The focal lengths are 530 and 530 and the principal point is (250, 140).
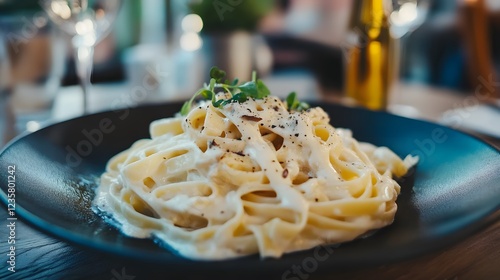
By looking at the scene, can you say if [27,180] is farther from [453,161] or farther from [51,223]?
[453,161]

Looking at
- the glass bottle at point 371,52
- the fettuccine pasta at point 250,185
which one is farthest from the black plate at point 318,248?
the glass bottle at point 371,52

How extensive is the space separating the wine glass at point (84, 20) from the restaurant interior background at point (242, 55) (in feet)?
0.51

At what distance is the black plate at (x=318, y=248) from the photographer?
0.84 m

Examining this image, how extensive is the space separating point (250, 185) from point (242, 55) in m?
1.76

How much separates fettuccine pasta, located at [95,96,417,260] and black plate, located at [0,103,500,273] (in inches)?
1.6

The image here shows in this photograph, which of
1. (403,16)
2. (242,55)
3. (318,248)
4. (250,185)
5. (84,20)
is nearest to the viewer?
(318,248)

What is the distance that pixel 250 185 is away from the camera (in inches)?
45.3

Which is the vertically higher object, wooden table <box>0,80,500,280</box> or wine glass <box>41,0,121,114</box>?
wine glass <box>41,0,121,114</box>

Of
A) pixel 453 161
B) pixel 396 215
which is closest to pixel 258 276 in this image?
pixel 396 215

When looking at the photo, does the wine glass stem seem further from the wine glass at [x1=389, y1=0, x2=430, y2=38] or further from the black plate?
the wine glass at [x1=389, y1=0, x2=430, y2=38]

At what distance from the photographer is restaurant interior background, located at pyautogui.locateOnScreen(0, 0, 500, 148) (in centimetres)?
215

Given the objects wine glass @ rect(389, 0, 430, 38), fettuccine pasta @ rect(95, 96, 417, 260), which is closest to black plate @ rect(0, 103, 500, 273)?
fettuccine pasta @ rect(95, 96, 417, 260)

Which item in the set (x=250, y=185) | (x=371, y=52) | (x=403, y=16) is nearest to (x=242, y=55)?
(x=371, y=52)

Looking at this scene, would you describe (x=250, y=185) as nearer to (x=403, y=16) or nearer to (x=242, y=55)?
(x=403, y=16)
